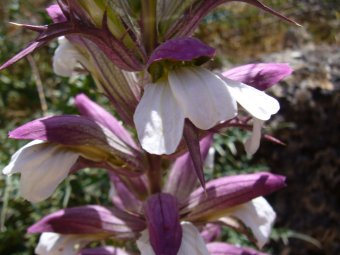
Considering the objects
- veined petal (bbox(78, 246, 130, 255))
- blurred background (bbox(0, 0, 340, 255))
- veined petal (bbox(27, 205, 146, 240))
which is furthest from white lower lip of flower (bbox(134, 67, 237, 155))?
blurred background (bbox(0, 0, 340, 255))

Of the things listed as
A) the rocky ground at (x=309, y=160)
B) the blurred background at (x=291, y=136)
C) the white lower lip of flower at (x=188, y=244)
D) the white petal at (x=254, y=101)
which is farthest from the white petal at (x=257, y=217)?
the rocky ground at (x=309, y=160)

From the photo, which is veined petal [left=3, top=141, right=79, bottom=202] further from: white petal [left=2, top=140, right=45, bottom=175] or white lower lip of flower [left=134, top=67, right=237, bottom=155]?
white lower lip of flower [left=134, top=67, right=237, bottom=155]

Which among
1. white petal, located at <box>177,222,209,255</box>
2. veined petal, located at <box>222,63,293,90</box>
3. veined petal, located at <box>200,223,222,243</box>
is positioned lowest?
veined petal, located at <box>200,223,222,243</box>

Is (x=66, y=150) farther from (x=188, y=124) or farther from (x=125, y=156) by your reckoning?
(x=188, y=124)

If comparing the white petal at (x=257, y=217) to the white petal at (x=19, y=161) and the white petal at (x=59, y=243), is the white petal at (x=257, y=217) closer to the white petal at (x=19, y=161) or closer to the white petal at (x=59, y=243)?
the white petal at (x=59, y=243)

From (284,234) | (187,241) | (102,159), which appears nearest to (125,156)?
(102,159)

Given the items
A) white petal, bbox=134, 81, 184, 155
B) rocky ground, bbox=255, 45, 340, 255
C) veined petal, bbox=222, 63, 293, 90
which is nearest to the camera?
white petal, bbox=134, 81, 184, 155

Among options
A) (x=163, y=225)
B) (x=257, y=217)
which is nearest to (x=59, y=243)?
(x=163, y=225)
